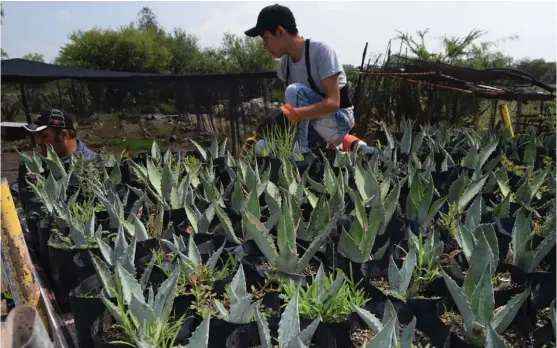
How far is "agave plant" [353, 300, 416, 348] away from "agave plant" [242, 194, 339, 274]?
11.9 inches

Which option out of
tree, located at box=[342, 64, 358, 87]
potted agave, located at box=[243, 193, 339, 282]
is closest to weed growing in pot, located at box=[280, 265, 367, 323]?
potted agave, located at box=[243, 193, 339, 282]

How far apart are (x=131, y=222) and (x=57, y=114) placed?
1467mm

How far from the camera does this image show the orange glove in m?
2.19

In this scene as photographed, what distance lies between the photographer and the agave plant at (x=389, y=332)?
73 centimetres

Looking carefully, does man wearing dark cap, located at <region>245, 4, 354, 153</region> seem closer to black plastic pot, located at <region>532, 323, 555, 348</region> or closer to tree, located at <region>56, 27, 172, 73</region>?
black plastic pot, located at <region>532, 323, 555, 348</region>

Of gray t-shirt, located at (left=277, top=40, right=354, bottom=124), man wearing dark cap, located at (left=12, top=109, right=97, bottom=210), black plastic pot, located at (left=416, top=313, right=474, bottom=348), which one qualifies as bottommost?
black plastic pot, located at (left=416, top=313, right=474, bottom=348)

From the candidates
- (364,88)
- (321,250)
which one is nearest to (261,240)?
(321,250)

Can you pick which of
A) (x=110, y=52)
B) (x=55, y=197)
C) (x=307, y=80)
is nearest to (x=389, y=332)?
(x=55, y=197)

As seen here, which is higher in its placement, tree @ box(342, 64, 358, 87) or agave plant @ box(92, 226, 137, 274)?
tree @ box(342, 64, 358, 87)

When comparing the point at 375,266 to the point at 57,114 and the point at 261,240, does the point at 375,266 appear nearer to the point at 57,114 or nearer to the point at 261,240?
the point at 261,240

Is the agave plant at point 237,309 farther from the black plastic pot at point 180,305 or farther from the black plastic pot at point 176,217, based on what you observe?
the black plastic pot at point 176,217

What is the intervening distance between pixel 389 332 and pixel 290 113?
155cm

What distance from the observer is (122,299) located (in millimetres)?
1025

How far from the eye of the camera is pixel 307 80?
2.38 meters
